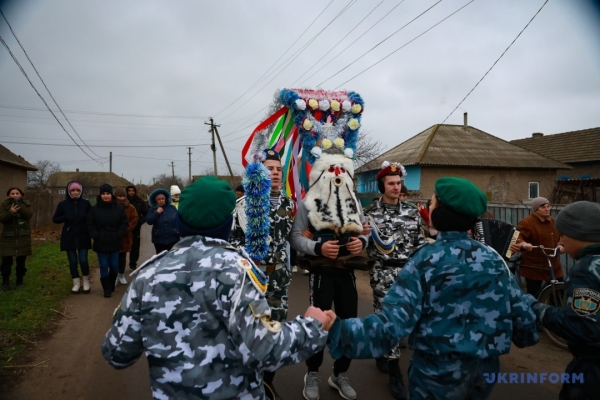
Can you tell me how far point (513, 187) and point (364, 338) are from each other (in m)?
21.9

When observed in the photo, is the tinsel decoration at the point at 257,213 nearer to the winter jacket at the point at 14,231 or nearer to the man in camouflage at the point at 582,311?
the man in camouflage at the point at 582,311

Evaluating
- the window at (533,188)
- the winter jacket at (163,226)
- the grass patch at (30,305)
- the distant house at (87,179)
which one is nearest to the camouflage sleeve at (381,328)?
the grass patch at (30,305)

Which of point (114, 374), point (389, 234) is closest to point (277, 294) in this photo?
point (389, 234)

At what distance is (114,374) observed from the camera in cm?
397

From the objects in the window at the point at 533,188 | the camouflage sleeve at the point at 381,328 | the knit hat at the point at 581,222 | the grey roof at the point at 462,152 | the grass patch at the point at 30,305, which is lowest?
the grass patch at the point at 30,305

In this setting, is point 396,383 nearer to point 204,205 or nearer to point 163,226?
point 204,205

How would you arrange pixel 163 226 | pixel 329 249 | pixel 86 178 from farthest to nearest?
pixel 86 178 < pixel 163 226 < pixel 329 249

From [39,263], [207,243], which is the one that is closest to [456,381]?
[207,243]

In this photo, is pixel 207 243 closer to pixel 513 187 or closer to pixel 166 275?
pixel 166 275

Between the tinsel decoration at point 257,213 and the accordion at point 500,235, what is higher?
the tinsel decoration at point 257,213

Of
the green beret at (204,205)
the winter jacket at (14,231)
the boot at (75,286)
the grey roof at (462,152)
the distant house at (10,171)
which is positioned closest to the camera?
the green beret at (204,205)

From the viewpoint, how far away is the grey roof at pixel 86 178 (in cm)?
5762

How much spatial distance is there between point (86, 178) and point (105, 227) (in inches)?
2368

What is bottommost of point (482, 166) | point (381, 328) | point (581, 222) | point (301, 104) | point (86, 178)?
point (381, 328)
